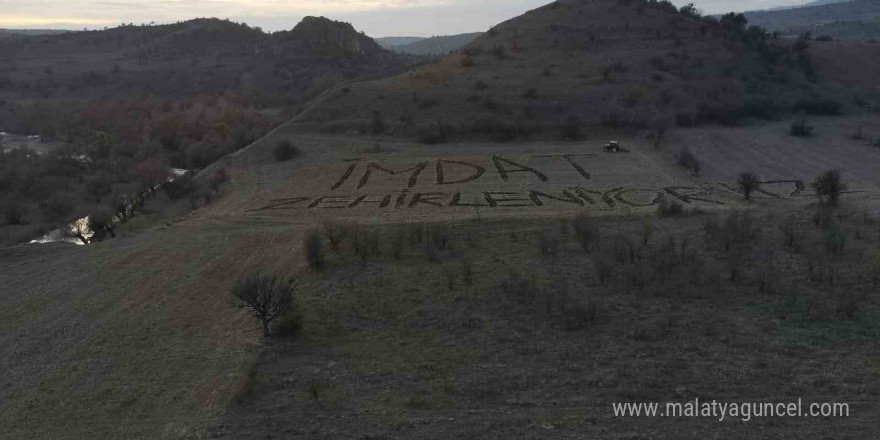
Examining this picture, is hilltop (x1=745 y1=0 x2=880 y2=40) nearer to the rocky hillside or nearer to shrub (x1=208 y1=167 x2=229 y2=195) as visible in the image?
the rocky hillside

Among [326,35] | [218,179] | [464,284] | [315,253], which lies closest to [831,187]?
[464,284]

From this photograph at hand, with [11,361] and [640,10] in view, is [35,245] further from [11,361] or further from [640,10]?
[640,10]

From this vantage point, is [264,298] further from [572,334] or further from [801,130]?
[801,130]

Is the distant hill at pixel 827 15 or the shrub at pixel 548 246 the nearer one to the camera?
the shrub at pixel 548 246

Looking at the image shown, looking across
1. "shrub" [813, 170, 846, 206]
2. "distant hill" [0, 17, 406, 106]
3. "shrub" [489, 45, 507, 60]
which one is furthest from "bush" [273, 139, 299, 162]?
"distant hill" [0, 17, 406, 106]

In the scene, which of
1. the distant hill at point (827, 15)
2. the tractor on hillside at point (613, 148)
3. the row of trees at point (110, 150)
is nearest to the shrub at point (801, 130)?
the tractor on hillside at point (613, 148)

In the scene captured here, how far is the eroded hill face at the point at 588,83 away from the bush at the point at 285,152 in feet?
21.5

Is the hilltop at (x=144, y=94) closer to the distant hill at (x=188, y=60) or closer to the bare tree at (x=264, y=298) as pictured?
the distant hill at (x=188, y=60)

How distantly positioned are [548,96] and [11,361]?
3828 cm

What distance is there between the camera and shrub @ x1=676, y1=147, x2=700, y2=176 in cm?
3322

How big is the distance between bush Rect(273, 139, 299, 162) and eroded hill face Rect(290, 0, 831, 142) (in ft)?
21.5

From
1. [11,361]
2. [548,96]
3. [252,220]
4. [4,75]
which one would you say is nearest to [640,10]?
[548,96]

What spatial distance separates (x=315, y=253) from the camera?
18.1 meters

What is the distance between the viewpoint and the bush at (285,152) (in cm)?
3791
